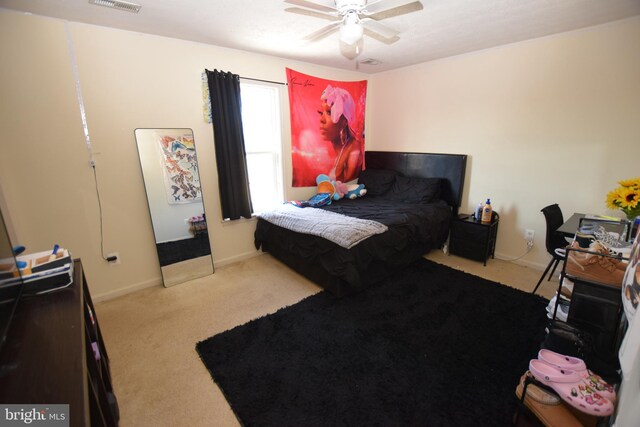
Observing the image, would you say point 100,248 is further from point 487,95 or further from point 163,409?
point 487,95

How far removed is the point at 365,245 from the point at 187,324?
1.61 metres

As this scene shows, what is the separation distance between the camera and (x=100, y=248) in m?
2.56

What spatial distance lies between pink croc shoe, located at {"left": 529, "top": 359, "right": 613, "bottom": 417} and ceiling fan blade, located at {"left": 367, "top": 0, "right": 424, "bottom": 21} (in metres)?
1.88

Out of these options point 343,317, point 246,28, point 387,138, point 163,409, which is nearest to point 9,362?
point 163,409

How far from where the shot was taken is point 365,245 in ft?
8.29

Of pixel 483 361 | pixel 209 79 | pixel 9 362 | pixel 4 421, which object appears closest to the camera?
pixel 4 421

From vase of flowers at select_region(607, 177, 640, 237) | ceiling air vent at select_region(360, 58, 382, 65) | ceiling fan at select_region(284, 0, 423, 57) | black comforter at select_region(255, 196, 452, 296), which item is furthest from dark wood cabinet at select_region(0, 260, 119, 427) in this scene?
ceiling air vent at select_region(360, 58, 382, 65)

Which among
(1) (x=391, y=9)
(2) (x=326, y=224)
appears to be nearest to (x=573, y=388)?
(2) (x=326, y=224)

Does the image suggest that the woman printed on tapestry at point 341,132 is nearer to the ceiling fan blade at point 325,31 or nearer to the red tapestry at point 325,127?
the red tapestry at point 325,127

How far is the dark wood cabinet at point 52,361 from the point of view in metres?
0.78

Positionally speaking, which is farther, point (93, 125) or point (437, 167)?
point (437, 167)

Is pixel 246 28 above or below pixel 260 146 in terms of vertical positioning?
above

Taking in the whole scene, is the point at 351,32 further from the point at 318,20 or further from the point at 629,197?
the point at 629,197

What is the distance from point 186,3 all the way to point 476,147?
317 cm
